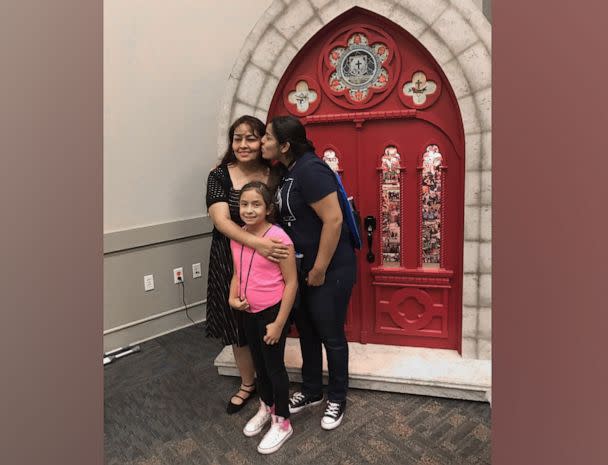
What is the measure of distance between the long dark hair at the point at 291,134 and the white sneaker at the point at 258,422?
1.22m

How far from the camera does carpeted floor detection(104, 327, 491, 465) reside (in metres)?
1.96

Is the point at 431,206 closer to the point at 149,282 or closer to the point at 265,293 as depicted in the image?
the point at 265,293

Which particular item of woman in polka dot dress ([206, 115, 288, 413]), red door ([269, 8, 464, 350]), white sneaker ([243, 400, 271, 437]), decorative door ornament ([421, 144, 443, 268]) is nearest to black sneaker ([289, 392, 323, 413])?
white sneaker ([243, 400, 271, 437])

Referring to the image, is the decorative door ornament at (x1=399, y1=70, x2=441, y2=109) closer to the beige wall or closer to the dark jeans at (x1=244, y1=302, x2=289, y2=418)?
the dark jeans at (x1=244, y1=302, x2=289, y2=418)

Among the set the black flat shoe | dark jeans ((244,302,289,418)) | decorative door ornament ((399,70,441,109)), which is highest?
decorative door ornament ((399,70,441,109))

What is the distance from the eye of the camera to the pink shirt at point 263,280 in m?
1.92

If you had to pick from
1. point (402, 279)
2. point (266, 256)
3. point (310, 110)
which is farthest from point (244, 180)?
point (402, 279)

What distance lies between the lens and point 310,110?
2.78m

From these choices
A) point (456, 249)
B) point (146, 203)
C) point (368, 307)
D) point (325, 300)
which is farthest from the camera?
point (146, 203)

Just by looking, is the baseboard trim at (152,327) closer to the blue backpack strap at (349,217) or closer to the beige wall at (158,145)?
the beige wall at (158,145)

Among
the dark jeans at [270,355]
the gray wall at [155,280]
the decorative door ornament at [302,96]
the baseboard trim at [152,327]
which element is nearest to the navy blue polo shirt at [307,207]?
the dark jeans at [270,355]

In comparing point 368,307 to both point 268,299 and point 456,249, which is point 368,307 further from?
point 268,299

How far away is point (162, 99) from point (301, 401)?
93.7 inches
